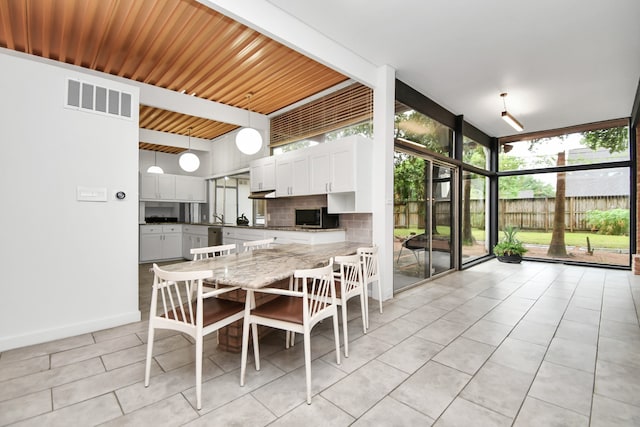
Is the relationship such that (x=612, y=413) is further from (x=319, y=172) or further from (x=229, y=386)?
(x=319, y=172)

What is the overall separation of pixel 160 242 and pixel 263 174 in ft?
11.1

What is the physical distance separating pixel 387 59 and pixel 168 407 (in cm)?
403

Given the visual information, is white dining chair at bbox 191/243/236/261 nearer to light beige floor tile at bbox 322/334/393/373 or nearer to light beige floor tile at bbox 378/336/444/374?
light beige floor tile at bbox 322/334/393/373

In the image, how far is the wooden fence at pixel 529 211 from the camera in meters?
4.64

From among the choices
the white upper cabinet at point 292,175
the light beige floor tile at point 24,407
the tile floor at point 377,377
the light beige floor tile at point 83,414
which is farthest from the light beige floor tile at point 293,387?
the white upper cabinet at point 292,175

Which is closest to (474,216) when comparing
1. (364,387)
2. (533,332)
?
(533,332)

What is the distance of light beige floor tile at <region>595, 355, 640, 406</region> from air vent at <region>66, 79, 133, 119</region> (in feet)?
15.3

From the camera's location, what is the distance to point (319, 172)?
→ 422cm

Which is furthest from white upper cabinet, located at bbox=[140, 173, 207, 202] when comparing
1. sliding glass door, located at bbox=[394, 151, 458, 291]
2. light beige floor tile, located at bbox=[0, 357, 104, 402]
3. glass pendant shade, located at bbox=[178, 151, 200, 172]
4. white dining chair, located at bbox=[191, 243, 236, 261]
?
sliding glass door, located at bbox=[394, 151, 458, 291]

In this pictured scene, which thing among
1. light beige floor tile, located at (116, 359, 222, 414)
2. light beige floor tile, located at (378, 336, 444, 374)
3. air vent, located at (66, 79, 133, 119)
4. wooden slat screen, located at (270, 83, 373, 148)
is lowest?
light beige floor tile, located at (378, 336, 444, 374)

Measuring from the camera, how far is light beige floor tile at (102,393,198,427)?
5.11 feet

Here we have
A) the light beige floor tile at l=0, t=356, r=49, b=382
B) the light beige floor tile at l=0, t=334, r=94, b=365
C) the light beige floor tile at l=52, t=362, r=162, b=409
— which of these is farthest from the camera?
the light beige floor tile at l=0, t=334, r=94, b=365

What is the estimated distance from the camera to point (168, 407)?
1693 millimetres

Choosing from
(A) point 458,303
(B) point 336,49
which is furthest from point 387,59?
(A) point 458,303
